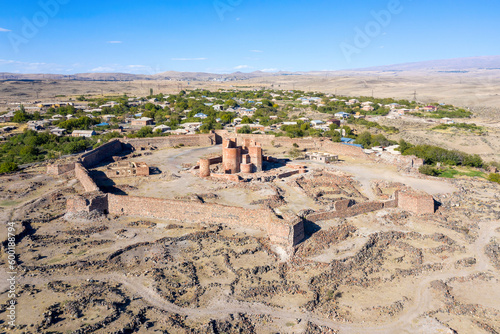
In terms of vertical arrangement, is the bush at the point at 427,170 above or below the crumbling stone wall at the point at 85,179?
below

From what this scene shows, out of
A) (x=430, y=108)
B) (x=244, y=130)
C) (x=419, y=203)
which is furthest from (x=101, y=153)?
(x=430, y=108)

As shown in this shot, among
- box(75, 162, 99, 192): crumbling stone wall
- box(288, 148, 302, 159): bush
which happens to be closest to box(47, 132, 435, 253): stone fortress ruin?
box(75, 162, 99, 192): crumbling stone wall

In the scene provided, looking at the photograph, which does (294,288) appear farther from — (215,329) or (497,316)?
(497,316)

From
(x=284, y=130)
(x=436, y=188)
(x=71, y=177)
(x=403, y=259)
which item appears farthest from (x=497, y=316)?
(x=284, y=130)

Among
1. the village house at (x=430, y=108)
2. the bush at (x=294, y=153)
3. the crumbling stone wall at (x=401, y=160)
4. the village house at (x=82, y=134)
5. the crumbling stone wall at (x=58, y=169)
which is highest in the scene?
the crumbling stone wall at (x=58, y=169)

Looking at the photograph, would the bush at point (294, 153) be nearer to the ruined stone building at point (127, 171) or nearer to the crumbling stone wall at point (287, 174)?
the crumbling stone wall at point (287, 174)

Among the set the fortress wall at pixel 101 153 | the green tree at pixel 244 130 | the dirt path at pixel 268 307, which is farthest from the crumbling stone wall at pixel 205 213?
the green tree at pixel 244 130

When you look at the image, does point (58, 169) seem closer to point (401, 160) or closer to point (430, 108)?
point (401, 160)
